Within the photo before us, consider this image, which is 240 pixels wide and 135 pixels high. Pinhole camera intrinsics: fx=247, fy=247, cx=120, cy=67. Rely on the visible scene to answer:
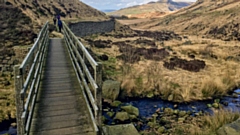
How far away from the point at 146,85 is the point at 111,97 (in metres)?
2.64

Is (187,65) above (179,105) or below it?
above

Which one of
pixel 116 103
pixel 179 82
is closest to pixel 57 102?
pixel 116 103

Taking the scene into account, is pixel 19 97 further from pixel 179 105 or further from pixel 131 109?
pixel 179 105

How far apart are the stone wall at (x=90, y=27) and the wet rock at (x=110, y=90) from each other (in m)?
21.1

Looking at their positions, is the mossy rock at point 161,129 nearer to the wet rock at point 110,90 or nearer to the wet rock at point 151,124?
the wet rock at point 151,124

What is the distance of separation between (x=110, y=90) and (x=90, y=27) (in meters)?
27.5

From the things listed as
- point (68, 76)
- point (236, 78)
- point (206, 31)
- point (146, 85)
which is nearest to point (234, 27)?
point (206, 31)

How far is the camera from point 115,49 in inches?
1054

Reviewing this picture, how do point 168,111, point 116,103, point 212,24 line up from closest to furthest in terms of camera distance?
point 168,111 → point 116,103 → point 212,24

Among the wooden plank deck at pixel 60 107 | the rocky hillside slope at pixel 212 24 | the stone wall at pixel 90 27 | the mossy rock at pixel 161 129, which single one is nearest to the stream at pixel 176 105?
the mossy rock at pixel 161 129

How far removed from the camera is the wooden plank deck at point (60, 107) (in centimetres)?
485

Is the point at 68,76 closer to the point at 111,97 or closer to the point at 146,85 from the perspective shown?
the point at 111,97

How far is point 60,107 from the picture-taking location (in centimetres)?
573

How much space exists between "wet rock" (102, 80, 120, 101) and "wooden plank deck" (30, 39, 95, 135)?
459 centimetres
